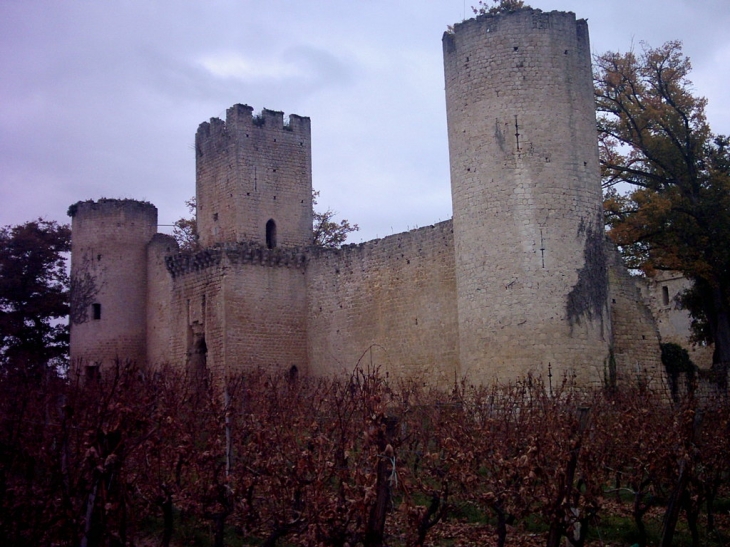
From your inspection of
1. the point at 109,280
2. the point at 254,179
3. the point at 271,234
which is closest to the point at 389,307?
the point at 271,234

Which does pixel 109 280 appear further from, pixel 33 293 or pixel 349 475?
pixel 349 475

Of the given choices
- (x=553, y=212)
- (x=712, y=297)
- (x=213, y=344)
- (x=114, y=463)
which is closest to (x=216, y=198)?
(x=213, y=344)

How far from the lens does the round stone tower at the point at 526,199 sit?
15.0m

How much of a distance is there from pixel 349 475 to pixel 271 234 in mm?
14365

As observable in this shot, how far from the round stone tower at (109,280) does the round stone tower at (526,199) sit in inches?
454

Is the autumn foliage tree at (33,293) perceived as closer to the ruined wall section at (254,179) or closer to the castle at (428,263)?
the castle at (428,263)

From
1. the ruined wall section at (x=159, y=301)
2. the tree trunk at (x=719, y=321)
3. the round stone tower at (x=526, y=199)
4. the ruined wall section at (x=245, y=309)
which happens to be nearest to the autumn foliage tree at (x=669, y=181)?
the tree trunk at (x=719, y=321)

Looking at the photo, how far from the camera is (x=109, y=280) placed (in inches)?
979

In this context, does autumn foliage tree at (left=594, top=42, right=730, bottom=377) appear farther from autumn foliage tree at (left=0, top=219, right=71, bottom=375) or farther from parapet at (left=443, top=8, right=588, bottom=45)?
autumn foliage tree at (left=0, top=219, right=71, bottom=375)

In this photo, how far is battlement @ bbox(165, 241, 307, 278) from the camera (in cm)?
2120

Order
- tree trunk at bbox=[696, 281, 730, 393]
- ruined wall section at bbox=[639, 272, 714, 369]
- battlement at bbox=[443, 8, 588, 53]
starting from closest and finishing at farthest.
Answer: battlement at bbox=[443, 8, 588, 53] → tree trunk at bbox=[696, 281, 730, 393] → ruined wall section at bbox=[639, 272, 714, 369]

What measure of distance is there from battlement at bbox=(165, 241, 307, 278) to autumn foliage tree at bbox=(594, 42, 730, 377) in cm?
713

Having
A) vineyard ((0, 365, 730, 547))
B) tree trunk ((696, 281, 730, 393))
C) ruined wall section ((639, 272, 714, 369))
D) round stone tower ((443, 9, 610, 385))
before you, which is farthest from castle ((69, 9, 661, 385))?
ruined wall section ((639, 272, 714, 369))

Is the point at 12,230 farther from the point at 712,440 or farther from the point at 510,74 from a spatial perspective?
the point at 712,440
